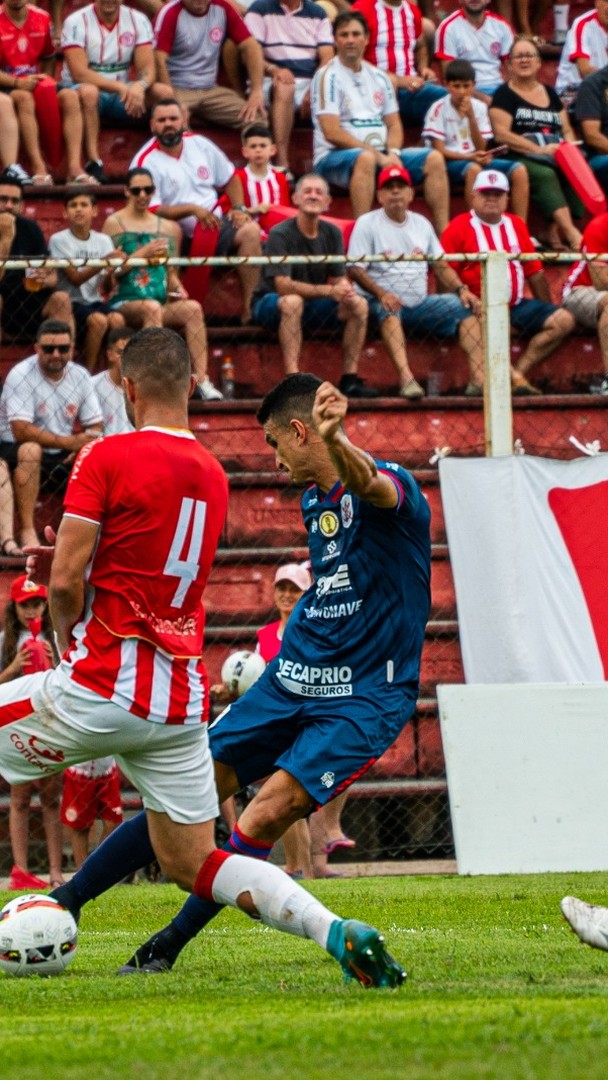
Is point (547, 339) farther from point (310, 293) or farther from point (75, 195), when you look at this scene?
point (75, 195)

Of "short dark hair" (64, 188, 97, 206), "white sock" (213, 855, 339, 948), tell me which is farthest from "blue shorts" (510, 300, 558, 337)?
"white sock" (213, 855, 339, 948)

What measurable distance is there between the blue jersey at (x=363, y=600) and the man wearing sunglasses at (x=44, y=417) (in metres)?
6.14

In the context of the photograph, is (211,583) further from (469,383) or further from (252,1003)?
(252,1003)

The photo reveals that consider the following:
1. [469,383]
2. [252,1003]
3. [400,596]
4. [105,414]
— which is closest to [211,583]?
[105,414]

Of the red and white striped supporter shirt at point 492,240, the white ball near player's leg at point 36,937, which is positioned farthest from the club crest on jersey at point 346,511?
the red and white striped supporter shirt at point 492,240

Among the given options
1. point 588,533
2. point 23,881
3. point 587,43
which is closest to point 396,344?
point 588,533

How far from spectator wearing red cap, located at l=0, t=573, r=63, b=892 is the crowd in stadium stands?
128cm

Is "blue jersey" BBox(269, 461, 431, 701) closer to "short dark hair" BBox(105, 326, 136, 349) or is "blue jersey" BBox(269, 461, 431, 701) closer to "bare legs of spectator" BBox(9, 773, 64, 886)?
"bare legs of spectator" BBox(9, 773, 64, 886)

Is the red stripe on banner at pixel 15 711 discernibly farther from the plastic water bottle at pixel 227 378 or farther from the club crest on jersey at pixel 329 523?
the plastic water bottle at pixel 227 378

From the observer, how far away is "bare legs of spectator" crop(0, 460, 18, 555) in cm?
1246

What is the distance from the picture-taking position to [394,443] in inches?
553

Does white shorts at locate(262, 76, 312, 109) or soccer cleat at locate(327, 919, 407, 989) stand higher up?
soccer cleat at locate(327, 919, 407, 989)

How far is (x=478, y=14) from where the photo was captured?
704 inches

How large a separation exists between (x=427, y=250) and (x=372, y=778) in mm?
4634
